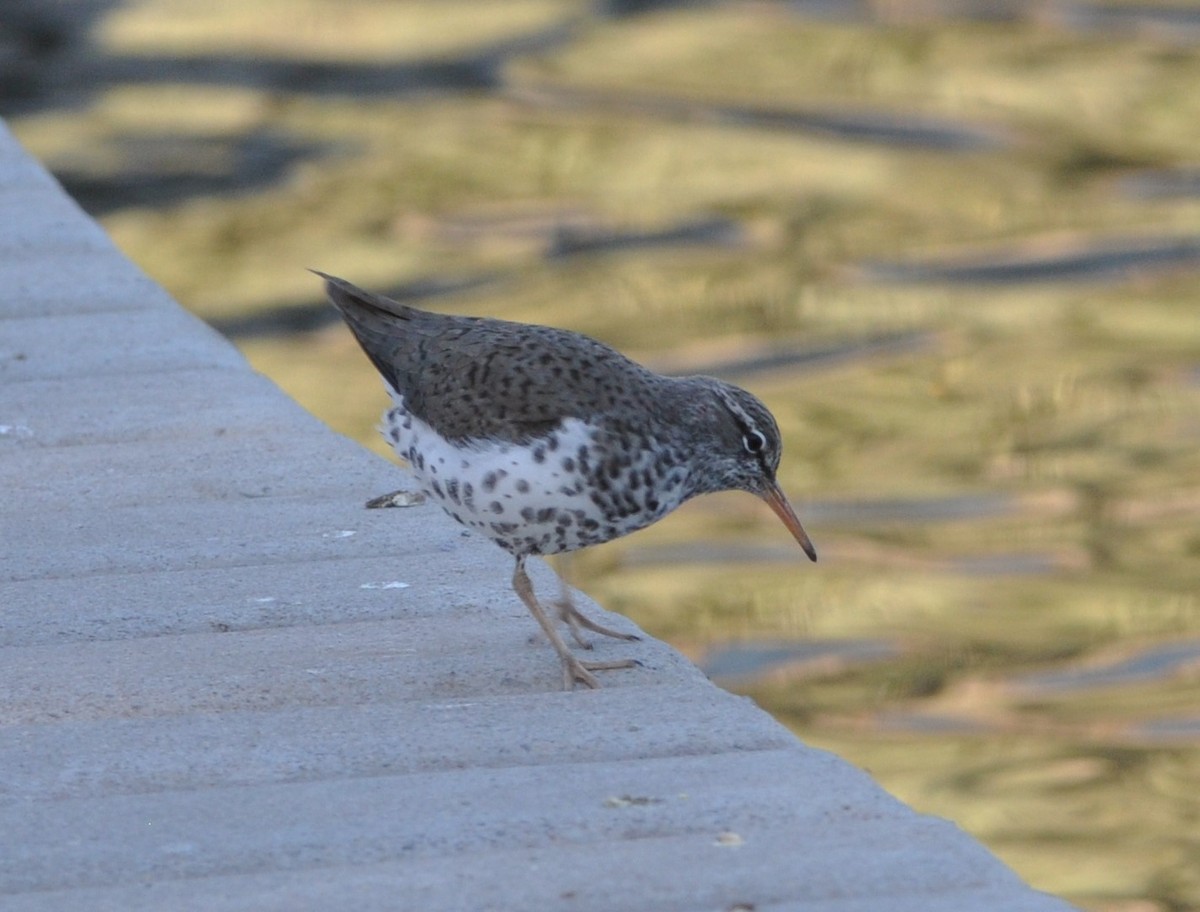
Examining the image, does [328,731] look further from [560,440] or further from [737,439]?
[737,439]

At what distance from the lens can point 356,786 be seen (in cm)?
513

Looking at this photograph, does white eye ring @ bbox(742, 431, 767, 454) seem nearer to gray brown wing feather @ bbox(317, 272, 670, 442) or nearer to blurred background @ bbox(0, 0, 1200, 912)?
gray brown wing feather @ bbox(317, 272, 670, 442)

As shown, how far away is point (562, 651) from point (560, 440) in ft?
1.88

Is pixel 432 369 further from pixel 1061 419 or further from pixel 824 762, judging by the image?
pixel 1061 419

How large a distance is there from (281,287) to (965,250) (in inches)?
172

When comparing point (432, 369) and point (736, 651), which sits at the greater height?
point (432, 369)

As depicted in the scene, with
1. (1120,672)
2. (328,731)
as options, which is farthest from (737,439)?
(1120,672)

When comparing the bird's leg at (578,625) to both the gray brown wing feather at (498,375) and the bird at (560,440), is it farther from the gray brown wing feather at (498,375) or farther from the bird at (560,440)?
the gray brown wing feather at (498,375)

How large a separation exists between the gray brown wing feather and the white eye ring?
0.93 ft

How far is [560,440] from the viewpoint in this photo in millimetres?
6094

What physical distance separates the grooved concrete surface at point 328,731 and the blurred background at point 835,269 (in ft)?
7.90

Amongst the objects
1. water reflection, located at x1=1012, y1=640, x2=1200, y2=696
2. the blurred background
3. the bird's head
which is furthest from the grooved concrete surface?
water reflection, located at x1=1012, y1=640, x2=1200, y2=696

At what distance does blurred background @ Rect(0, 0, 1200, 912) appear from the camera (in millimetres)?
9000

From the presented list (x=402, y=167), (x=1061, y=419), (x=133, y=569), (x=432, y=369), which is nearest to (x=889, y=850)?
(x=432, y=369)
